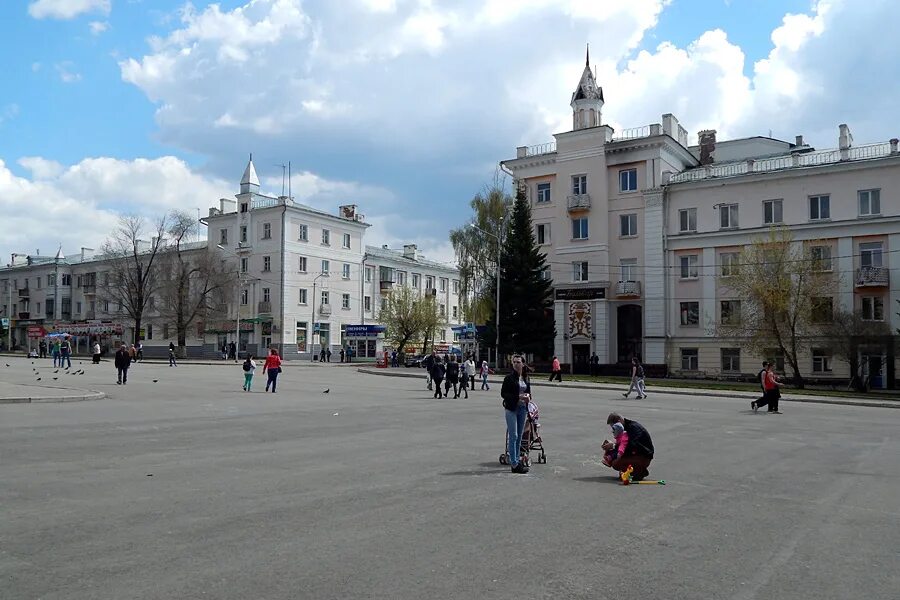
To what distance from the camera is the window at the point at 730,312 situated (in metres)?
45.0

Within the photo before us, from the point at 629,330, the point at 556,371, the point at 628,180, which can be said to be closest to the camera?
the point at 556,371

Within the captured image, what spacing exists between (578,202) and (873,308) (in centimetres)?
2009

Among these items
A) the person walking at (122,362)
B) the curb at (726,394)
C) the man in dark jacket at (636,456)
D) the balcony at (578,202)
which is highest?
the balcony at (578,202)

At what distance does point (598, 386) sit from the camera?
127 ft

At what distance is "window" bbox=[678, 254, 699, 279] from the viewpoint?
1998 inches

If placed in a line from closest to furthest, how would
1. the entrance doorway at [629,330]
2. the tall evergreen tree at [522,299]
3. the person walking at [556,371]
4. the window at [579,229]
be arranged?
the person walking at [556,371] < the tall evergreen tree at [522,299] < the entrance doorway at [629,330] < the window at [579,229]

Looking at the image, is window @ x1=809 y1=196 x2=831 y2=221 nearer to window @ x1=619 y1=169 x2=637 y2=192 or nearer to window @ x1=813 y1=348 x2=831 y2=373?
window @ x1=813 y1=348 x2=831 y2=373

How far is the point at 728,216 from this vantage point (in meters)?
49.8

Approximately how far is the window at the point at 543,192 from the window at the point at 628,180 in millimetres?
5882

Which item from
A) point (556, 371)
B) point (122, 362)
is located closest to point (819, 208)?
point (556, 371)

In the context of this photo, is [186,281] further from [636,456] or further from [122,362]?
[636,456]

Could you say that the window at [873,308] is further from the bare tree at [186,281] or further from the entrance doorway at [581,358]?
the bare tree at [186,281]

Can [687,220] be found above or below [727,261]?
above

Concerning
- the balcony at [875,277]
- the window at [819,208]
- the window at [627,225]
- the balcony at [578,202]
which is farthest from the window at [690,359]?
the balcony at [578,202]
